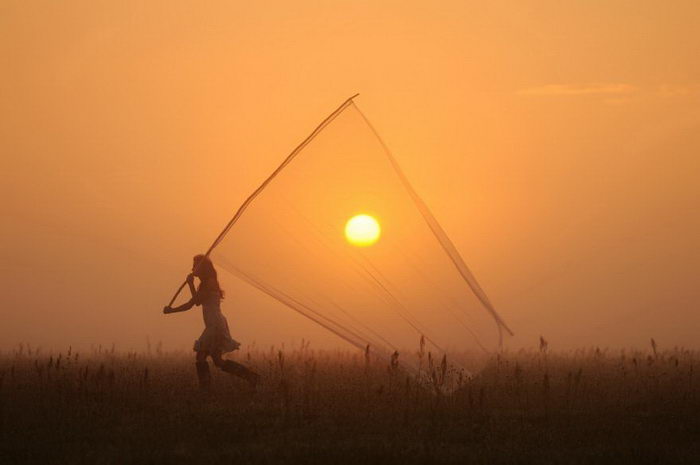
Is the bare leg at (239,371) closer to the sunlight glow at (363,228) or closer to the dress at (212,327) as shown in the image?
the dress at (212,327)

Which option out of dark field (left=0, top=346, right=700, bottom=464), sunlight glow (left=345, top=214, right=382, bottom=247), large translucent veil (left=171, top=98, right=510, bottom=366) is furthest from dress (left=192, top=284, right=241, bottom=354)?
sunlight glow (left=345, top=214, right=382, bottom=247)

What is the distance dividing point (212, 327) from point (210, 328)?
31mm

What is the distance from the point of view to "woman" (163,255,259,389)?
14.4 meters

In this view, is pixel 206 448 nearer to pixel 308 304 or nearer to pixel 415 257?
pixel 308 304

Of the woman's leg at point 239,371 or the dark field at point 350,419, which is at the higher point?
the woman's leg at point 239,371

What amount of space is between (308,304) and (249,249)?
97cm

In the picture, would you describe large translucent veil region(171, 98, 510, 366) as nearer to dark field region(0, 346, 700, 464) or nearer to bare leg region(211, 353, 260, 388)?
dark field region(0, 346, 700, 464)

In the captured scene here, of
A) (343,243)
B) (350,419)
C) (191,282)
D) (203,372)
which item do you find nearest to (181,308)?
(191,282)

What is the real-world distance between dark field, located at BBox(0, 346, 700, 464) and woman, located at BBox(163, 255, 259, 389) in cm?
30

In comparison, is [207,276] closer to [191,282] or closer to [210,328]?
[191,282]

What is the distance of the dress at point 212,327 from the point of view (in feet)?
47.8

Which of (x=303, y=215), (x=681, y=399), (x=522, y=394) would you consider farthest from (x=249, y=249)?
(x=681, y=399)

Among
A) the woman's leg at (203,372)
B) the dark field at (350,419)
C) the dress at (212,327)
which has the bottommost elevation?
the dark field at (350,419)

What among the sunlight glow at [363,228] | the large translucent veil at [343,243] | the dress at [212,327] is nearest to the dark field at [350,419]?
the dress at [212,327]
